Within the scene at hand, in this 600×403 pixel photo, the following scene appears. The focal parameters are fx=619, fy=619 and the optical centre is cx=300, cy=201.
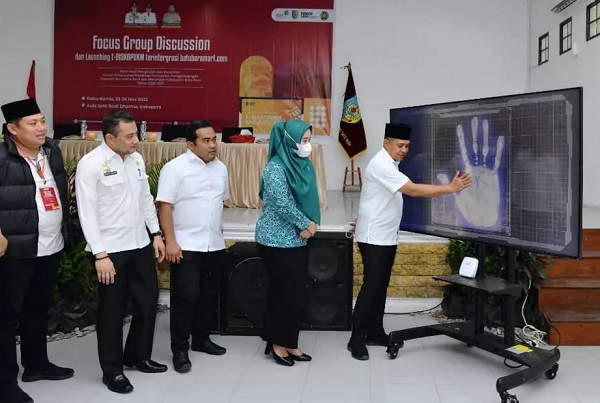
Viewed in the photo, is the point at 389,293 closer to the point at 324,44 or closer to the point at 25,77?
the point at 324,44

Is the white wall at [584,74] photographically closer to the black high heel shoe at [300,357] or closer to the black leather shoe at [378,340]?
the black leather shoe at [378,340]

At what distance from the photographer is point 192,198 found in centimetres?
314

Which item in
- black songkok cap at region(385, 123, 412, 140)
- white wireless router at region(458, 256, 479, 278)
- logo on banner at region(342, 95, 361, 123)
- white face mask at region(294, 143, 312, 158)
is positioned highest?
logo on banner at region(342, 95, 361, 123)

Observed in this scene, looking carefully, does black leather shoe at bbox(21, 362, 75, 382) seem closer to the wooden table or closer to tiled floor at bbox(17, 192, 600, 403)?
tiled floor at bbox(17, 192, 600, 403)

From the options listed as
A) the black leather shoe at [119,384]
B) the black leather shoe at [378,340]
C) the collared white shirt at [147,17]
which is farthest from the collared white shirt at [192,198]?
the collared white shirt at [147,17]

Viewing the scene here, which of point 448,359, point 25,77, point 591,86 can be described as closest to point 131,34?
point 25,77

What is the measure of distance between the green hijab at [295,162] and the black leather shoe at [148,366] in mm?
1022

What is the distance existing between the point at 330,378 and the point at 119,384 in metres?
0.98

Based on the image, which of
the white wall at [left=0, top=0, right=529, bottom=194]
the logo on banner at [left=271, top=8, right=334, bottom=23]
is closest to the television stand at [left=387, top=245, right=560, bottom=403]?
the white wall at [left=0, top=0, right=529, bottom=194]

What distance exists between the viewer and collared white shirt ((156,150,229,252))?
3.10 meters

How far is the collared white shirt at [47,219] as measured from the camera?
268 cm

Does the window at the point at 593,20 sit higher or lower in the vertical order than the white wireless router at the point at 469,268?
higher

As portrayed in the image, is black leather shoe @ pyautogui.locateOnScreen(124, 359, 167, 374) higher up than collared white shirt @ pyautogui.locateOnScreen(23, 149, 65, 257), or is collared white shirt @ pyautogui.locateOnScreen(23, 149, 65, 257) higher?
collared white shirt @ pyautogui.locateOnScreen(23, 149, 65, 257)

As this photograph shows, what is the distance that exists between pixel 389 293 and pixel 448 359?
0.99 metres
